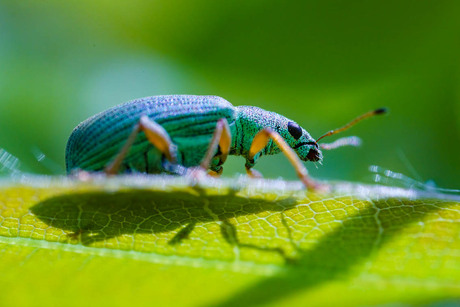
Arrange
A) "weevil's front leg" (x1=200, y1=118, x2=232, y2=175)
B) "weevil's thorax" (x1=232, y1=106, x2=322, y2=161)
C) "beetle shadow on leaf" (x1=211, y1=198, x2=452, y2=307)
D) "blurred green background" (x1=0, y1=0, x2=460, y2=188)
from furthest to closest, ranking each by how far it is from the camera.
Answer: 1. "blurred green background" (x1=0, y1=0, x2=460, y2=188)
2. "weevil's thorax" (x1=232, y1=106, x2=322, y2=161)
3. "weevil's front leg" (x1=200, y1=118, x2=232, y2=175)
4. "beetle shadow on leaf" (x1=211, y1=198, x2=452, y2=307)

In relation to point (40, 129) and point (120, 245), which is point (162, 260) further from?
point (40, 129)

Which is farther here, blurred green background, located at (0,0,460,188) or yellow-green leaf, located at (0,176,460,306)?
blurred green background, located at (0,0,460,188)

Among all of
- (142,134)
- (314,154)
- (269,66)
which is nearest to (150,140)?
(142,134)

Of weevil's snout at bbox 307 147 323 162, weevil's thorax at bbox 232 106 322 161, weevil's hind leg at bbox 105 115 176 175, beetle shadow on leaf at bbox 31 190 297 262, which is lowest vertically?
beetle shadow on leaf at bbox 31 190 297 262

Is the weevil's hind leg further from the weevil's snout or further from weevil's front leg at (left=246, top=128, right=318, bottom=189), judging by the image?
the weevil's snout

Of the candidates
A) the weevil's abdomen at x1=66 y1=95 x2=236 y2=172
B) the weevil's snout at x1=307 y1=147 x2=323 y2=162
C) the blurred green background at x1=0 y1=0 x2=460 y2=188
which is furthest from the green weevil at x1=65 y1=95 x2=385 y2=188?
the blurred green background at x1=0 y1=0 x2=460 y2=188

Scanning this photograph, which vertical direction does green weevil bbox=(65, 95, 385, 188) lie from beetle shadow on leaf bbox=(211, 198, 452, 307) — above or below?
above

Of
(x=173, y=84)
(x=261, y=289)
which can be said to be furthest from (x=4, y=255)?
(x=173, y=84)

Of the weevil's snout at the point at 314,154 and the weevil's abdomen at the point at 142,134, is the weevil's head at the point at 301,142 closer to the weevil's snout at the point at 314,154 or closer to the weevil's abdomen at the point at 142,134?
the weevil's snout at the point at 314,154
